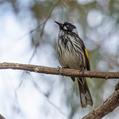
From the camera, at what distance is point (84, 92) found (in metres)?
4.08

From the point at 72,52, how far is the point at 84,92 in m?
0.40

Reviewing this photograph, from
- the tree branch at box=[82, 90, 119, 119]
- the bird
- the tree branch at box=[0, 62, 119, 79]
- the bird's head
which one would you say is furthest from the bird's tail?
the tree branch at box=[82, 90, 119, 119]

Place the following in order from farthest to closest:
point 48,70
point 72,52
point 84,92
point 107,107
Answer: point 72,52, point 84,92, point 48,70, point 107,107

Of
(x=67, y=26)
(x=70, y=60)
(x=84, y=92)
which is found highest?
(x=67, y=26)

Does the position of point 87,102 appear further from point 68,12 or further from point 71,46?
point 68,12

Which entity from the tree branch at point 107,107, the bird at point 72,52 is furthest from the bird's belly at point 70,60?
the tree branch at point 107,107

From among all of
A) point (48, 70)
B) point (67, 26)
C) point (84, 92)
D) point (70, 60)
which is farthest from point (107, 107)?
point (67, 26)

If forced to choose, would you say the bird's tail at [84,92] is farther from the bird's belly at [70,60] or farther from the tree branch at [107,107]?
the tree branch at [107,107]

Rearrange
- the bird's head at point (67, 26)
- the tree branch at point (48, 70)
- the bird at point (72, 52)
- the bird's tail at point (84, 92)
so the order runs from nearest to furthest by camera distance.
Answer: the tree branch at point (48, 70) < the bird's tail at point (84, 92) < the bird at point (72, 52) < the bird's head at point (67, 26)

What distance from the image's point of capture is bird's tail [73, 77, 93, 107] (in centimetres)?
389

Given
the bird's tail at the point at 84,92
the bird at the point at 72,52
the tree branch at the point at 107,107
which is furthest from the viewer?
the bird at the point at 72,52

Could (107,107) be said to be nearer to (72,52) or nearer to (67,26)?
(72,52)

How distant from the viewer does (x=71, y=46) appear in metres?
4.20

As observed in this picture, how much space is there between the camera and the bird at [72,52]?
4129 mm
